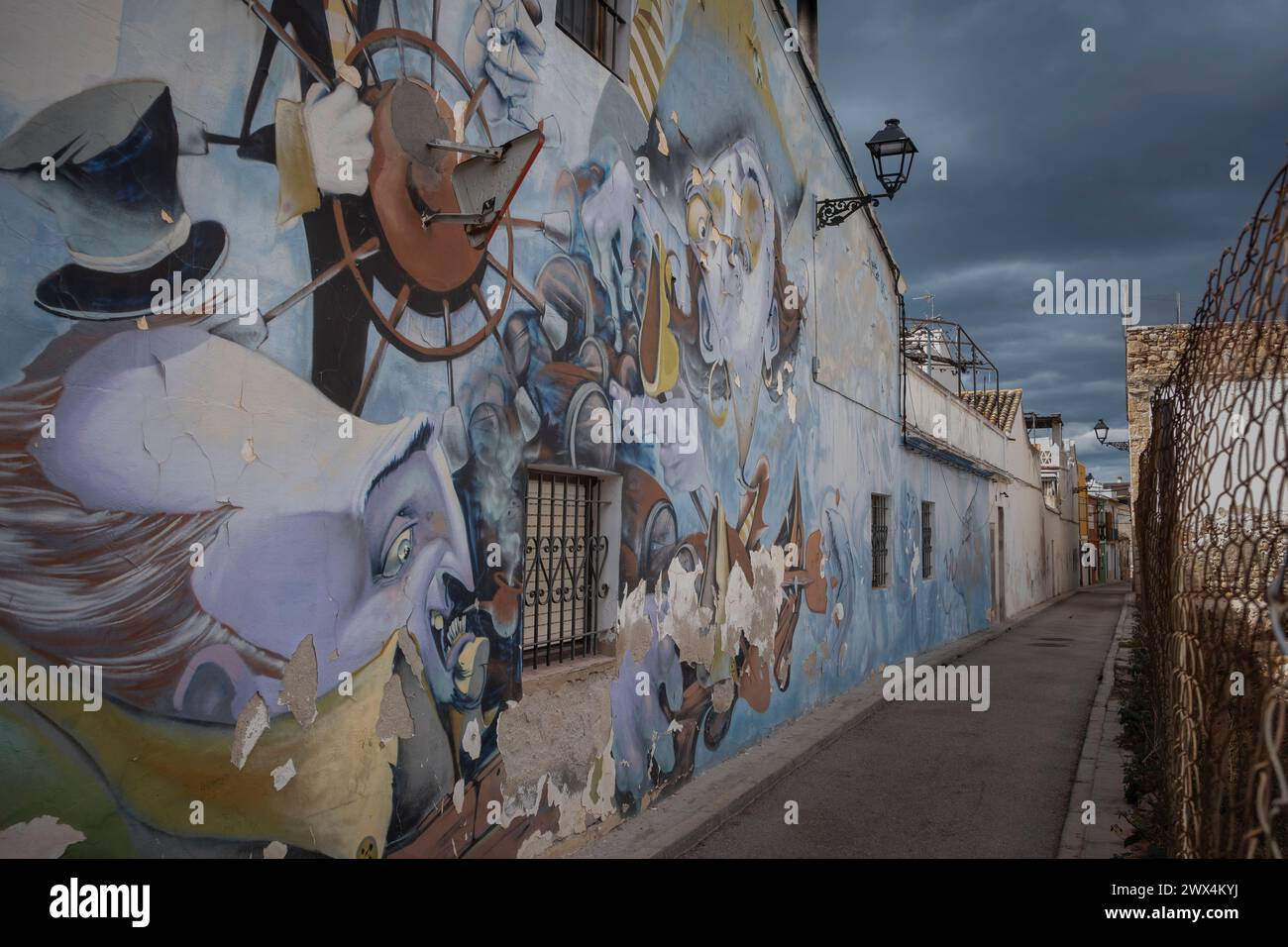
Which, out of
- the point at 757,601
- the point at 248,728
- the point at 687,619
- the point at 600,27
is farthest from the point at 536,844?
the point at 600,27

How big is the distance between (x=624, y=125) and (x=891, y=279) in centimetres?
891

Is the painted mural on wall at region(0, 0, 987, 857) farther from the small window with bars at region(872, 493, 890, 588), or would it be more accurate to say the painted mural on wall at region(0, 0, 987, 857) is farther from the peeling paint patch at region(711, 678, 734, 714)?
the small window with bars at region(872, 493, 890, 588)

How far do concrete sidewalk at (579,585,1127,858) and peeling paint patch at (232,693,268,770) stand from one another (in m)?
2.44

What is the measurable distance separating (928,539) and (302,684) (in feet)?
44.0

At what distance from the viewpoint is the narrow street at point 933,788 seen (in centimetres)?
543

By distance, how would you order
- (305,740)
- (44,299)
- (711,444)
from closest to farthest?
(44,299) → (305,740) → (711,444)

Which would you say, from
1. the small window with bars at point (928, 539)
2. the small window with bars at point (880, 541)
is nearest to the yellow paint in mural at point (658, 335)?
the small window with bars at point (880, 541)

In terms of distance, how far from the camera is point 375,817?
11.7ft

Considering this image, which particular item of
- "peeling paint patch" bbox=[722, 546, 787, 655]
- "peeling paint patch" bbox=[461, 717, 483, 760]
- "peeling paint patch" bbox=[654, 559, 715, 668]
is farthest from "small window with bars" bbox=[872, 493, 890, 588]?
"peeling paint patch" bbox=[461, 717, 483, 760]

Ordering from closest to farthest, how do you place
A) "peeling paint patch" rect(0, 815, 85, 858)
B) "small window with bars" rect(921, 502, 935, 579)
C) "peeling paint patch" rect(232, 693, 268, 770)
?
"peeling paint patch" rect(0, 815, 85, 858) → "peeling paint patch" rect(232, 693, 268, 770) → "small window with bars" rect(921, 502, 935, 579)

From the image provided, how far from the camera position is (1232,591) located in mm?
2584

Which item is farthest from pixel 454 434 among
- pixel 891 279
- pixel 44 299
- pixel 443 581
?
pixel 891 279

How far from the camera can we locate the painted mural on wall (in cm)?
259
